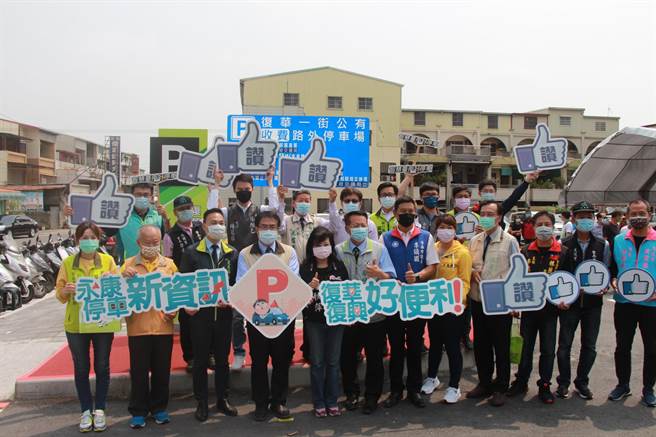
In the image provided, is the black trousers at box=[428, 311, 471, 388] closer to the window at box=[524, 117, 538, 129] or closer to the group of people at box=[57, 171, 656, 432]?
the group of people at box=[57, 171, 656, 432]

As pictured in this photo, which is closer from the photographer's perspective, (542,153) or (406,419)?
(406,419)

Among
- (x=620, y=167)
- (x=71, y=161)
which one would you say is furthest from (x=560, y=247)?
(x=71, y=161)

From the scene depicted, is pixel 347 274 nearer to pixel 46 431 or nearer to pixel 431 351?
pixel 431 351

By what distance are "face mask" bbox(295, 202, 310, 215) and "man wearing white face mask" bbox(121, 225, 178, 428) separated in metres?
1.45

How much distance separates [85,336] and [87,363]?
0.24 meters

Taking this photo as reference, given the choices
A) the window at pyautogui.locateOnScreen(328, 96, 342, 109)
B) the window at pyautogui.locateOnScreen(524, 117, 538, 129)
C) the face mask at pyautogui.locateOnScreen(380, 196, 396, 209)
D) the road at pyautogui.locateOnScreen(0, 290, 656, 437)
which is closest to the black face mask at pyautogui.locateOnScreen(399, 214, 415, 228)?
→ the face mask at pyautogui.locateOnScreen(380, 196, 396, 209)

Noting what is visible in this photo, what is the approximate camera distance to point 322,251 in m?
4.27

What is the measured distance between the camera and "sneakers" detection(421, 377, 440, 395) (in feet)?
15.9

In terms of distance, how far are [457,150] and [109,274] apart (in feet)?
129

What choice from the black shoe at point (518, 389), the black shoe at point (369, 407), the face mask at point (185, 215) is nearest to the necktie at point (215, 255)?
the face mask at point (185, 215)

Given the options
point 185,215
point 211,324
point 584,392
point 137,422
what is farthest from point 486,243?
point 137,422

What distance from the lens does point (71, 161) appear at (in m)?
49.2

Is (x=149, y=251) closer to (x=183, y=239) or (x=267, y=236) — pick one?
(x=183, y=239)

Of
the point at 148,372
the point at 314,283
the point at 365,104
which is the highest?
the point at 365,104
